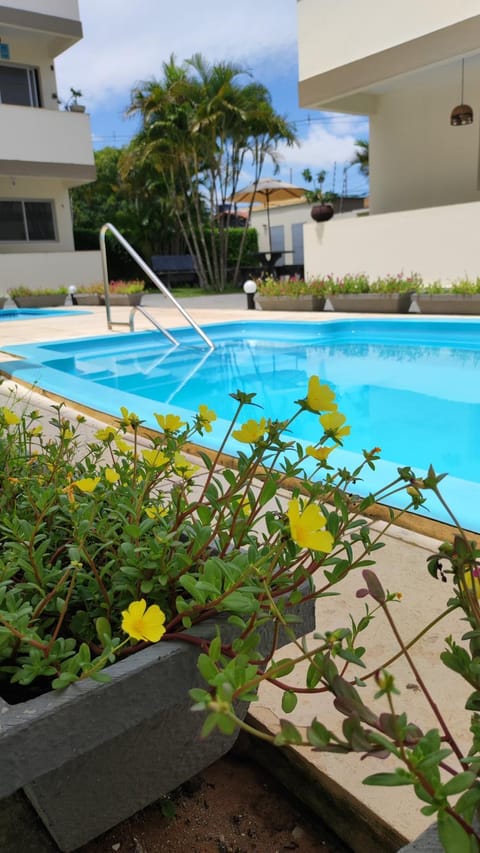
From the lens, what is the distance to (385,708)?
1.20 metres

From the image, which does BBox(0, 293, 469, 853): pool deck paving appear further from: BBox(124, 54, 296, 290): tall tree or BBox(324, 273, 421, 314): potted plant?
BBox(124, 54, 296, 290): tall tree

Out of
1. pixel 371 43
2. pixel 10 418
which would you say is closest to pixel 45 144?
pixel 371 43

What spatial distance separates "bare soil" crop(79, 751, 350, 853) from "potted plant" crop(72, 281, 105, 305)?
47.7 feet

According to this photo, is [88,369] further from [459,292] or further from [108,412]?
[459,292]

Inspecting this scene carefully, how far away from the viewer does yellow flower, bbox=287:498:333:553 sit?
28.1 inches

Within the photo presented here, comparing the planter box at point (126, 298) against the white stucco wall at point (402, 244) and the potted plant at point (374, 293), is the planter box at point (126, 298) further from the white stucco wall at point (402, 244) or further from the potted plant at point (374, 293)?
the potted plant at point (374, 293)

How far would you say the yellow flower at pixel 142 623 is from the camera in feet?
2.55

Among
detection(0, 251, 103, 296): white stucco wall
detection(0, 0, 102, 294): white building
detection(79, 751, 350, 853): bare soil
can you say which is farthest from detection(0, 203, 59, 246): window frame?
detection(79, 751, 350, 853): bare soil

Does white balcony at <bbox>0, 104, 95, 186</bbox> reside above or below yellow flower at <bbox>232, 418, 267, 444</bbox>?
above

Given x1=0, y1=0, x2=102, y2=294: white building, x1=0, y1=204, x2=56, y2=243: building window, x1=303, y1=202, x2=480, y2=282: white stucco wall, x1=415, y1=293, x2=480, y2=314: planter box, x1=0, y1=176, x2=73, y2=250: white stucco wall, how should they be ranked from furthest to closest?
x1=0, y1=204, x2=56, y2=243: building window, x1=0, y1=176, x2=73, y2=250: white stucco wall, x1=0, y1=0, x2=102, y2=294: white building, x1=303, y1=202, x2=480, y2=282: white stucco wall, x1=415, y1=293, x2=480, y2=314: planter box

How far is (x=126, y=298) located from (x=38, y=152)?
5125 millimetres

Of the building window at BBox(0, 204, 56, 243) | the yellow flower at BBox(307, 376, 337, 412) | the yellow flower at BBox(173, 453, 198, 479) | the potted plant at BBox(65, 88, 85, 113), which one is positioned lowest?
the yellow flower at BBox(173, 453, 198, 479)

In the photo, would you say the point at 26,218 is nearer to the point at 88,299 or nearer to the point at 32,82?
the point at 32,82

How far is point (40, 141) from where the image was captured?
15859mm
